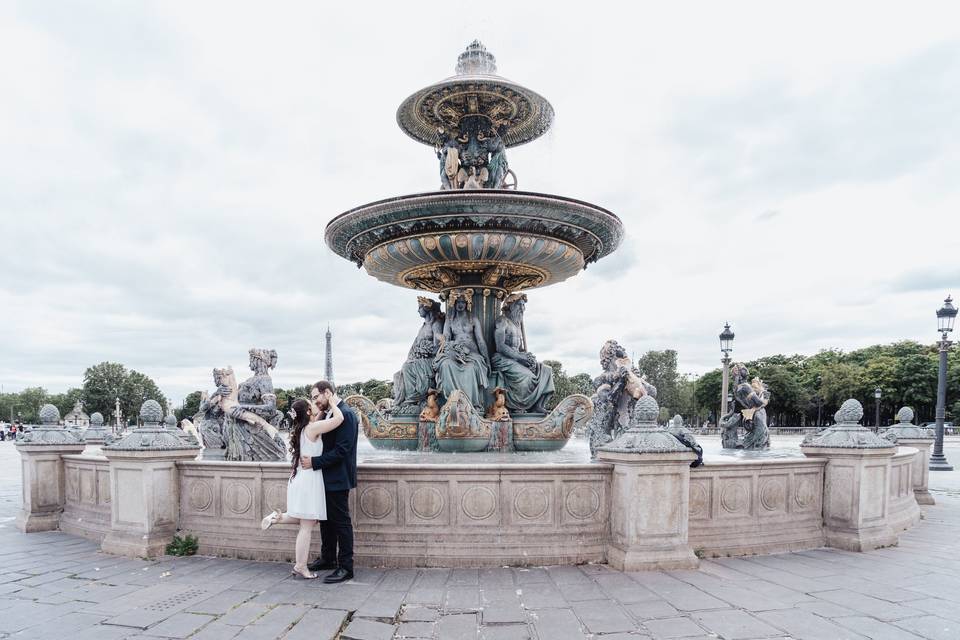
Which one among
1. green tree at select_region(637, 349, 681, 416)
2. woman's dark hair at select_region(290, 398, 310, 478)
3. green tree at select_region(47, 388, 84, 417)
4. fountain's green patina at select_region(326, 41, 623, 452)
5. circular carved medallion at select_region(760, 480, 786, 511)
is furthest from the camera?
green tree at select_region(47, 388, 84, 417)

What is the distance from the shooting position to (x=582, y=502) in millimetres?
5734

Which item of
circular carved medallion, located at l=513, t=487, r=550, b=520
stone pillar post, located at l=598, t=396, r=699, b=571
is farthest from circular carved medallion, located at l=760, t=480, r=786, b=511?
circular carved medallion, located at l=513, t=487, r=550, b=520

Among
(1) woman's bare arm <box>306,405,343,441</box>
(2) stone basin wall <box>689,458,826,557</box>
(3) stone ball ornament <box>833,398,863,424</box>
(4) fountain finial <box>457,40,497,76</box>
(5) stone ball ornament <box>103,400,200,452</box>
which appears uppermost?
(4) fountain finial <box>457,40,497,76</box>

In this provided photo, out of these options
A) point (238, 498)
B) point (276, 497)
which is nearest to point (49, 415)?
point (238, 498)

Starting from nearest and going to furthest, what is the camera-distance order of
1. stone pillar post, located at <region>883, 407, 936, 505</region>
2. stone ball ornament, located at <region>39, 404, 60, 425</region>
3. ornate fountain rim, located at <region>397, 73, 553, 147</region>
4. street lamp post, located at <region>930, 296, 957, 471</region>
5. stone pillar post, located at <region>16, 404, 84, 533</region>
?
stone pillar post, located at <region>16, 404, 84, 533</region>
stone ball ornament, located at <region>39, 404, 60, 425</region>
stone pillar post, located at <region>883, 407, 936, 505</region>
ornate fountain rim, located at <region>397, 73, 553, 147</region>
street lamp post, located at <region>930, 296, 957, 471</region>

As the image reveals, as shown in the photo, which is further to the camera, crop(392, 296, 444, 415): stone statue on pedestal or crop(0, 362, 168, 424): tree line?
crop(0, 362, 168, 424): tree line

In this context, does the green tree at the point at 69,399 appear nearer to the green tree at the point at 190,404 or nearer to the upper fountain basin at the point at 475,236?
the green tree at the point at 190,404

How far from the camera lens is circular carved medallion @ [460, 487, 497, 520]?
560cm

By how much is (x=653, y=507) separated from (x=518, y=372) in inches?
216

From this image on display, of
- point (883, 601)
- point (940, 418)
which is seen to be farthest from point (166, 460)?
point (940, 418)

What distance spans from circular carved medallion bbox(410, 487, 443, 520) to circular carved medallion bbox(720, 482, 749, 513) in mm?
2848

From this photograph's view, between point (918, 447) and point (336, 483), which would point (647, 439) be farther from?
point (918, 447)

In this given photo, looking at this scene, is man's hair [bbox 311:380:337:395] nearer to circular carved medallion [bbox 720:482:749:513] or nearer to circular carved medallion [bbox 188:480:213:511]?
circular carved medallion [bbox 188:480:213:511]

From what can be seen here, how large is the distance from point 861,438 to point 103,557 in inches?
317
